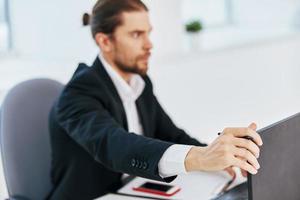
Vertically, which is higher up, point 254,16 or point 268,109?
point 254,16

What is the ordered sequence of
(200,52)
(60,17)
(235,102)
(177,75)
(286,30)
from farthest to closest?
1. (286,30)
2. (235,102)
3. (200,52)
4. (177,75)
5. (60,17)

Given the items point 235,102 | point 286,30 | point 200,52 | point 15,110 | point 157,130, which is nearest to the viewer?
point 15,110

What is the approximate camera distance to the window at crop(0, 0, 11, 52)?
9.61ft

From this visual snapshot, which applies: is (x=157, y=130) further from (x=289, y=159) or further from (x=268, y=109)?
(x=268, y=109)

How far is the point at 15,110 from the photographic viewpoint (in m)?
1.86

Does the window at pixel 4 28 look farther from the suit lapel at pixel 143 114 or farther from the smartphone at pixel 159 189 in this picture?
the smartphone at pixel 159 189

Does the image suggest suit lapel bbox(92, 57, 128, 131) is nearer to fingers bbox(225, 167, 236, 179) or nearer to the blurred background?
fingers bbox(225, 167, 236, 179)

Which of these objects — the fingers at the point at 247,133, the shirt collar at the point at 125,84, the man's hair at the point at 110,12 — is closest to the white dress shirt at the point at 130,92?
the shirt collar at the point at 125,84

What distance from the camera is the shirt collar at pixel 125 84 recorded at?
186cm

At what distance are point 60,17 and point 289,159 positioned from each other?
6.44 feet

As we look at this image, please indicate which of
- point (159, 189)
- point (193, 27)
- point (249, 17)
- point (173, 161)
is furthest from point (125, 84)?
point (249, 17)

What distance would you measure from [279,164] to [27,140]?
1.06m

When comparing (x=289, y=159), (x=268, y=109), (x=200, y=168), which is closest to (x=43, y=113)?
(x=200, y=168)

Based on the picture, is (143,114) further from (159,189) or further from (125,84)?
(159,189)
